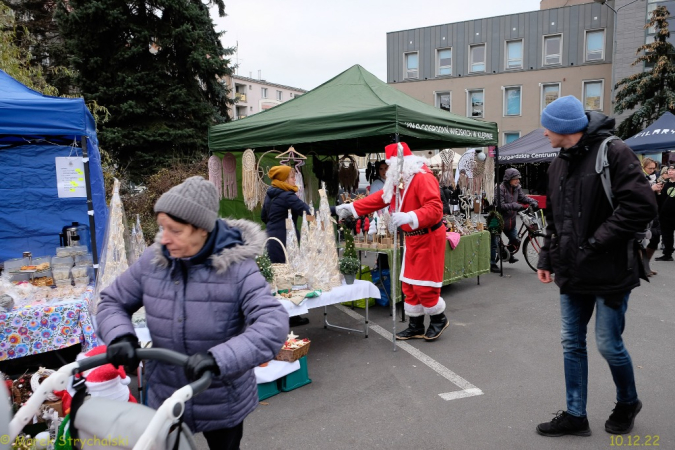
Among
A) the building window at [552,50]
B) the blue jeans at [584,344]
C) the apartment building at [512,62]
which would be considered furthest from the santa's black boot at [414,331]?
the building window at [552,50]

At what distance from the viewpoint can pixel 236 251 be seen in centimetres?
181

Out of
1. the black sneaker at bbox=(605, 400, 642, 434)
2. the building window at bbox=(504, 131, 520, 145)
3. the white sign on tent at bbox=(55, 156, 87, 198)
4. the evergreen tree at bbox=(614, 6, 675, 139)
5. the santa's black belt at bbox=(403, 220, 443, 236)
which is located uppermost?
the evergreen tree at bbox=(614, 6, 675, 139)

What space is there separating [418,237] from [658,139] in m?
11.8

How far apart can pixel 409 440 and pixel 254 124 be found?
512cm

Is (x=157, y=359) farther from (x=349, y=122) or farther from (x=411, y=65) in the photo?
(x=411, y=65)

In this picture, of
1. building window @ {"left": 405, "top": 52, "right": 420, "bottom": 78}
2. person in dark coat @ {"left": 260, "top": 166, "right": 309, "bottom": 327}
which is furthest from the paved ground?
building window @ {"left": 405, "top": 52, "right": 420, "bottom": 78}

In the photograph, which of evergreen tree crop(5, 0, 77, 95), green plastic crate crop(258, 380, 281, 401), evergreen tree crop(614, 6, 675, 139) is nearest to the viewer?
green plastic crate crop(258, 380, 281, 401)

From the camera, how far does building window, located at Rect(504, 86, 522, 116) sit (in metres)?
26.8

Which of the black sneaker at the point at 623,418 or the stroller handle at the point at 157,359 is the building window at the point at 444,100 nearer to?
the black sneaker at the point at 623,418

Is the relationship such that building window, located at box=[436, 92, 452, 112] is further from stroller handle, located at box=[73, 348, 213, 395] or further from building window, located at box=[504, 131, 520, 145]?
stroller handle, located at box=[73, 348, 213, 395]

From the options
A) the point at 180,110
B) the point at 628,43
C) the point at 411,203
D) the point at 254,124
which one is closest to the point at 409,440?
the point at 411,203

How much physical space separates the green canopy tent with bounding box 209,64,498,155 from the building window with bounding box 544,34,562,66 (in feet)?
69.9

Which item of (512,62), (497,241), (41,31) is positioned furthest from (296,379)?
(512,62)

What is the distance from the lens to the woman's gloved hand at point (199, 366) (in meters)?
1.49
